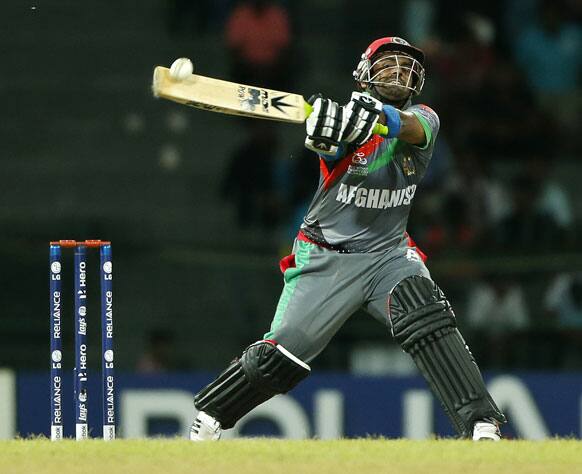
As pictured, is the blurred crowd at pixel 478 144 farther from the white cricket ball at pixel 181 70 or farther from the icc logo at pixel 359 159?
the white cricket ball at pixel 181 70

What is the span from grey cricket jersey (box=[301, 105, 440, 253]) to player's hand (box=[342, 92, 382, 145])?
1.07ft

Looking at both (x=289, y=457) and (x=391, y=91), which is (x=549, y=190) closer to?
(x=391, y=91)

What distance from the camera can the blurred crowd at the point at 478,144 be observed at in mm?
8789

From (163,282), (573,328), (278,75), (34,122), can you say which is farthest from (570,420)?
(34,122)

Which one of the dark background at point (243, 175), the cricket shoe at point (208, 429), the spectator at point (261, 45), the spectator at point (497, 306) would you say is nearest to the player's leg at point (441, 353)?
the cricket shoe at point (208, 429)

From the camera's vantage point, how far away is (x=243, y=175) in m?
9.59

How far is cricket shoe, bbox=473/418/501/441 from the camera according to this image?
5062 mm

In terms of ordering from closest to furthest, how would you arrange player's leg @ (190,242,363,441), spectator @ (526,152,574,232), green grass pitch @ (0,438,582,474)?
green grass pitch @ (0,438,582,474) < player's leg @ (190,242,363,441) < spectator @ (526,152,574,232)

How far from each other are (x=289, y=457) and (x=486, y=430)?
2.62ft

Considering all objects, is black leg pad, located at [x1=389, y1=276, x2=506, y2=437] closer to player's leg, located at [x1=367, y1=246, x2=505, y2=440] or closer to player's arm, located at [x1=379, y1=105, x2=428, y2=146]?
player's leg, located at [x1=367, y1=246, x2=505, y2=440]

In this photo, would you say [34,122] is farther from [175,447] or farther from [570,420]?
[175,447]

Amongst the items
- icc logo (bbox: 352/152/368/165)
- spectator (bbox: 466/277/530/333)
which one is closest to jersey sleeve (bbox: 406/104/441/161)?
icc logo (bbox: 352/152/368/165)

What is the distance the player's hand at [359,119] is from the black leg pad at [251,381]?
0.82m

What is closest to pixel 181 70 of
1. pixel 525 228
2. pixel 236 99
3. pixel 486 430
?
pixel 236 99
